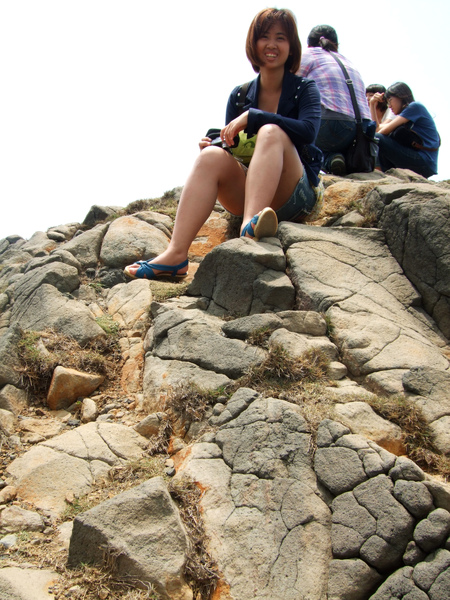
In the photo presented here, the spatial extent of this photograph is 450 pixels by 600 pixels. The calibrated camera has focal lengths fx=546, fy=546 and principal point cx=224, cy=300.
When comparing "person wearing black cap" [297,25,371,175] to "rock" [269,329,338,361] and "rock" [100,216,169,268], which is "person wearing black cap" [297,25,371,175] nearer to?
"rock" [100,216,169,268]

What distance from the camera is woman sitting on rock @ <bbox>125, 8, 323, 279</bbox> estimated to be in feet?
12.9

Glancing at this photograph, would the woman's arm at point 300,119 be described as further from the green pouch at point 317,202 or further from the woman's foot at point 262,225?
the woman's foot at point 262,225

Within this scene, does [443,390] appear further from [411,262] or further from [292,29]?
[292,29]

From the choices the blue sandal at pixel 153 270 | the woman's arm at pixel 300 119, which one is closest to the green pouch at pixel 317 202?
the woman's arm at pixel 300 119

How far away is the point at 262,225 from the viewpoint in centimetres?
390

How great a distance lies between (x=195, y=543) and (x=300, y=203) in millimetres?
2828

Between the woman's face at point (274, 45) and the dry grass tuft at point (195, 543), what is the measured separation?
10.5ft

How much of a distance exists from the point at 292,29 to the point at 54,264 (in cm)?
272

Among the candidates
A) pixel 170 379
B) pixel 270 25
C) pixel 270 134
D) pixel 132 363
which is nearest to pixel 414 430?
pixel 170 379

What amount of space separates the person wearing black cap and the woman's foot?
225 cm

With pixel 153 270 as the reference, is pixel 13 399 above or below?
below

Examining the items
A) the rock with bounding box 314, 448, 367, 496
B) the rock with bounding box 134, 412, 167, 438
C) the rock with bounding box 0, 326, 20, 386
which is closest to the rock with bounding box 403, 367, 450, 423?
the rock with bounding box 314, 448, 367, 496

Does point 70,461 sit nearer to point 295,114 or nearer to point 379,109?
point 295,114

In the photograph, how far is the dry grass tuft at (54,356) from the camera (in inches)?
138
